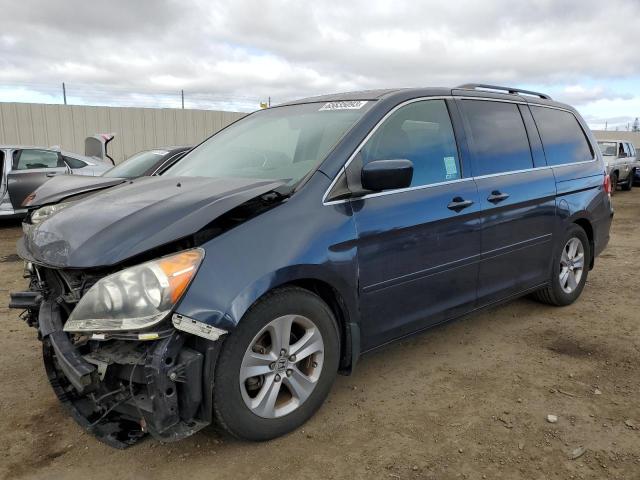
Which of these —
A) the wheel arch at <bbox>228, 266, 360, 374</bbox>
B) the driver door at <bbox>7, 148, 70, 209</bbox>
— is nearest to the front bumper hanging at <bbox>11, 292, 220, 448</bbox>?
the wheel arch at <bbox>228, 266, 360, 374</bbox>

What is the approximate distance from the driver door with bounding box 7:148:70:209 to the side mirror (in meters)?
7.94

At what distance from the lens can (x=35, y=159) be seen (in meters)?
9.51

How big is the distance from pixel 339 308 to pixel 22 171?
8320 millimetres

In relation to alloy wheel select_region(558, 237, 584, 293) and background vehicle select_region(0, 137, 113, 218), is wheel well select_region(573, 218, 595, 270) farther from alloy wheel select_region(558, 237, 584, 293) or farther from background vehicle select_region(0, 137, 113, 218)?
background vehicle select_region(0, 137, 113, 218)

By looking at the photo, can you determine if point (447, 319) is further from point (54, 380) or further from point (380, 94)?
point (54, 380)

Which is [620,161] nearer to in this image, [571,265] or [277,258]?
[571,265]

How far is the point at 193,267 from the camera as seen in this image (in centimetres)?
229

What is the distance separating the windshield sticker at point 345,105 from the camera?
3.25 meters

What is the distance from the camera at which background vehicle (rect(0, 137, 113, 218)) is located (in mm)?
9023

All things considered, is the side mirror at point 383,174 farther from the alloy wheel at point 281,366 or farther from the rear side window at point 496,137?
the rear side window at point 496,137

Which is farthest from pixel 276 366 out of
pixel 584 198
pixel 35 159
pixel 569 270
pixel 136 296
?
pixel 35 159

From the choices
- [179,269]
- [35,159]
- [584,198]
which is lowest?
[179,269]

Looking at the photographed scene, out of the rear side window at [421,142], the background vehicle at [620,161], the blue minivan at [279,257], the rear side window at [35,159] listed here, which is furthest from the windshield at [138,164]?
the background vehicle at [620,161]

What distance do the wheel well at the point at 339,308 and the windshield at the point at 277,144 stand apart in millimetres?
573
